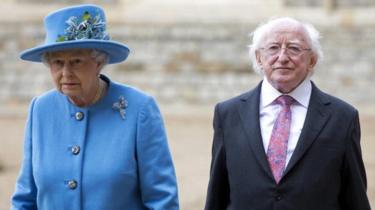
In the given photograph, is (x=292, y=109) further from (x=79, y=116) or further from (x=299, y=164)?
(x=79, y=116)

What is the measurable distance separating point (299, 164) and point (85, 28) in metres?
0.96

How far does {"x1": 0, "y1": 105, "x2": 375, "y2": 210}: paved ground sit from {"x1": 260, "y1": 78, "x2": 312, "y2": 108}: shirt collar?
4.37 m

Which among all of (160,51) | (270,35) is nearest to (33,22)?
(160,51)

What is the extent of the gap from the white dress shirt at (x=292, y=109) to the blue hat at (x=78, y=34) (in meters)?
0.60

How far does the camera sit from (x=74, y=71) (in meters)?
3.55

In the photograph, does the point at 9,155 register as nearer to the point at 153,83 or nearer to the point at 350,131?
the point at 153,83

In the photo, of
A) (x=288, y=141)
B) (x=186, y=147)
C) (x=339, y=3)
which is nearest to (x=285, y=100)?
(x=288, y=141)

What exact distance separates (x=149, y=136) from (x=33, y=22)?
14214 millimetres

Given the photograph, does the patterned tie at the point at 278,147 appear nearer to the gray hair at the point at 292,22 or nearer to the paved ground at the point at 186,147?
the gray hair at the point at 292,22

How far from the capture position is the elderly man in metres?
3.72

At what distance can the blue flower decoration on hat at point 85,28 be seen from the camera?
11.8 feet

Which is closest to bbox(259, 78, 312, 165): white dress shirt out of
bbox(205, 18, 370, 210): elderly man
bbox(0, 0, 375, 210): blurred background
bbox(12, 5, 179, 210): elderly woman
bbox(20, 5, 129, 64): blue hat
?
bbox(205, 18, 370, 210): elderly man

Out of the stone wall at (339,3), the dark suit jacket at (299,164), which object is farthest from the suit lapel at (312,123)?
the stone wall at (339,3)

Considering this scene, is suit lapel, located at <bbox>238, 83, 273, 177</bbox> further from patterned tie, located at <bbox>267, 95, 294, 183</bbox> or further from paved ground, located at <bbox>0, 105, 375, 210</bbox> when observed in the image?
paved ground, located at <bbox>0, 105, 375, 210</bbox>
